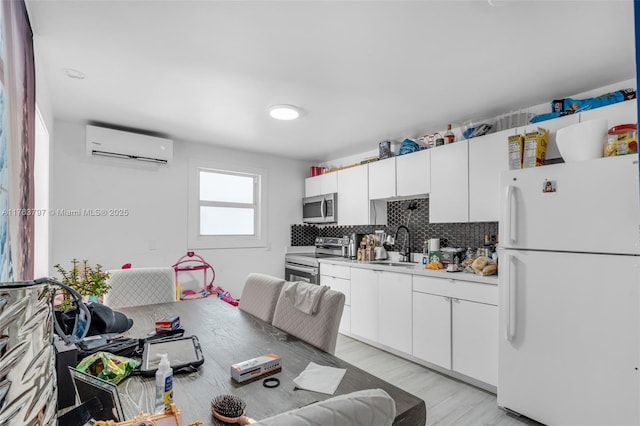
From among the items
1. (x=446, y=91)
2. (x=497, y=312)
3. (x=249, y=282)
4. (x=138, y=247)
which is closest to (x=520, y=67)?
(x=446, y=91)

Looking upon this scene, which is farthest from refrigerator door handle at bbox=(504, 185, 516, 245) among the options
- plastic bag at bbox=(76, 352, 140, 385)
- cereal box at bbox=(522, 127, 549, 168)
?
plastic bag at bbox=(76, 352, 140, 385)

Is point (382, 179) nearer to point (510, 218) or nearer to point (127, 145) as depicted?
point (510, 218)

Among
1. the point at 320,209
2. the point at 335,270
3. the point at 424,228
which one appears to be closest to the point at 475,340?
the point at 424,228

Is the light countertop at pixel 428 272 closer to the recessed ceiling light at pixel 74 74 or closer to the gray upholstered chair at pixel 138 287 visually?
the gray upholstered chair at pixel 138 287

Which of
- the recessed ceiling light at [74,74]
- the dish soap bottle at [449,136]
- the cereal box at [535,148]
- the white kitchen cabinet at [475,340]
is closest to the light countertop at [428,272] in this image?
the white kitchen cabinet at [475,340]

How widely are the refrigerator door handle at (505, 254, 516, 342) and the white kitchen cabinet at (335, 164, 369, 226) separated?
189 cm

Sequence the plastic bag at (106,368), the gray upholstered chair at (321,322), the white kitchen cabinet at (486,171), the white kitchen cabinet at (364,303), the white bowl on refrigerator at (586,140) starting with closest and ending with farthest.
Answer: the plastic bag at (106,368), the gray upholstered chair at (321,322), the white bowl on refrigerator at (586,140), the white kitchen cabinet at (486,171), the white kitchen cabinet at (364,303)

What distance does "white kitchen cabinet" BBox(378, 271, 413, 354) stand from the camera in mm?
3018

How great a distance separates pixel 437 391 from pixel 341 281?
1517mm

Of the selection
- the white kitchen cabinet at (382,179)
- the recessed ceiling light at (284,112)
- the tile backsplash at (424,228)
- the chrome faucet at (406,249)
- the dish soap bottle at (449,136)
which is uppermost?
the recessed ceiling light at (284,112)

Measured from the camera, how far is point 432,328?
2.82 m

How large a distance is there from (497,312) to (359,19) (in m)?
2.17

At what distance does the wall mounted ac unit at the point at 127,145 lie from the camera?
3.21 metres

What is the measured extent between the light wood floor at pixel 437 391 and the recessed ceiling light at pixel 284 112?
2.35m
